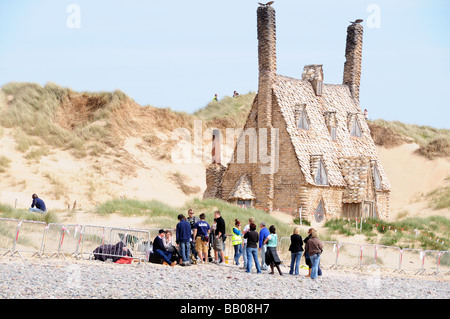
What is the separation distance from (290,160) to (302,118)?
294 cm

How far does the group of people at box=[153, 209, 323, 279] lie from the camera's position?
1712 centimetres

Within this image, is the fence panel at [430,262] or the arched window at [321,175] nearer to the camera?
the fence panel at [430,262]

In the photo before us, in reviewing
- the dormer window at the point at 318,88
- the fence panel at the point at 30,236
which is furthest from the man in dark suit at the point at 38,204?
the dormer window at the point at 318,88

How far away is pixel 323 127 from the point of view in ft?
111

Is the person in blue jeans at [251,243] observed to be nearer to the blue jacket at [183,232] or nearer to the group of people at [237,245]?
the group of people at [237,245]

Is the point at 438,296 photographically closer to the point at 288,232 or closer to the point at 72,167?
the point at 288,232

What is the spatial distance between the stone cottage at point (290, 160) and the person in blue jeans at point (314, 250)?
12.9 meters

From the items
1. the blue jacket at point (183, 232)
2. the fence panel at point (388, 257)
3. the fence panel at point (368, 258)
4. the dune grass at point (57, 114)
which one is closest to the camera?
the blue jacket at point (183, 232)

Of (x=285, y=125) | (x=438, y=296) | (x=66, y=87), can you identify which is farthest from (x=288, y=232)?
(x=66, y=87)

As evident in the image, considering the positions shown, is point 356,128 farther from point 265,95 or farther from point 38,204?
point 38,204

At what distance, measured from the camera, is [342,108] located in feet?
121

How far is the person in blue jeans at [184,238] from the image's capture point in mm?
17203
